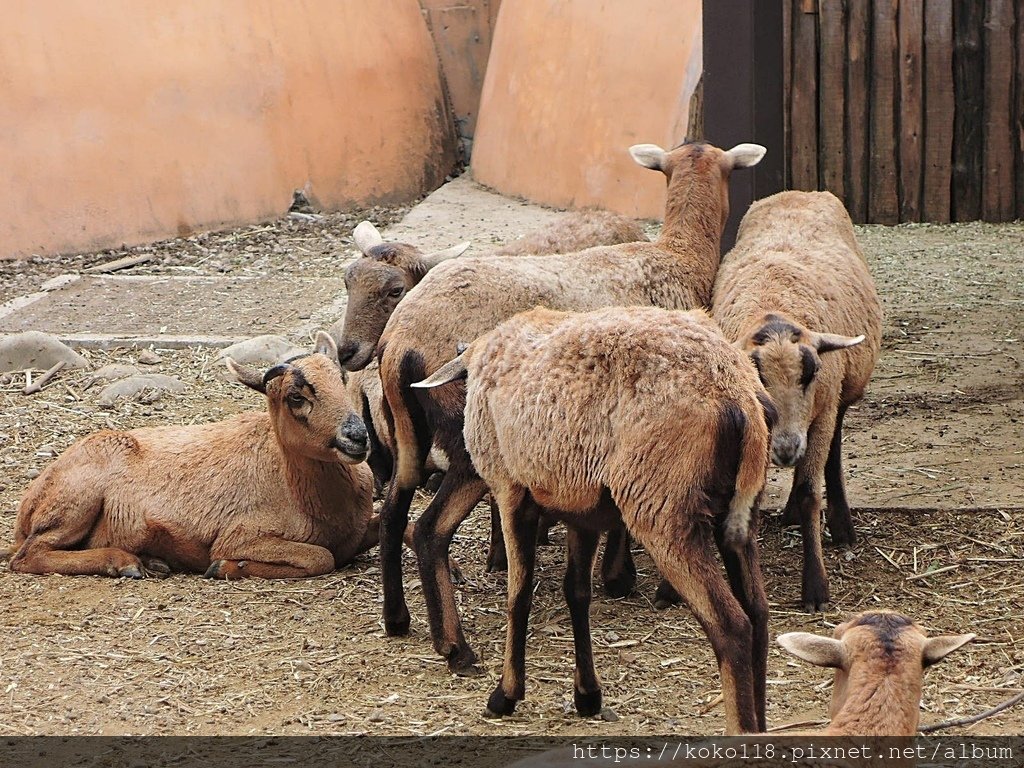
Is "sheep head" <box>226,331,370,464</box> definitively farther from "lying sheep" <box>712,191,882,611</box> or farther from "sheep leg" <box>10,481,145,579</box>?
"lying sheep" <box>712,191,882,611</box>

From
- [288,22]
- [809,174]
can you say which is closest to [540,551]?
[809,174]

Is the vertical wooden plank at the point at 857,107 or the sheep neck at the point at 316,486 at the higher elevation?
the vertical wooden plank at the point at 857,107

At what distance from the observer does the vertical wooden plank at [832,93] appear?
12820 millimetres

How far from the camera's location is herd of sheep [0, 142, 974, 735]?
14.0 ft

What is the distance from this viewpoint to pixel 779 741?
342cm

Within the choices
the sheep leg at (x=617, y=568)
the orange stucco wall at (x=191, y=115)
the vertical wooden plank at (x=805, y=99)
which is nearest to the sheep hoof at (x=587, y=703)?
the sheep leg at (x=617, y=568)

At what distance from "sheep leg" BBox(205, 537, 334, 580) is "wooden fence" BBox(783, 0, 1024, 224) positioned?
794 cm

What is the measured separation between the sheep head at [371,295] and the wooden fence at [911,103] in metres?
7.08

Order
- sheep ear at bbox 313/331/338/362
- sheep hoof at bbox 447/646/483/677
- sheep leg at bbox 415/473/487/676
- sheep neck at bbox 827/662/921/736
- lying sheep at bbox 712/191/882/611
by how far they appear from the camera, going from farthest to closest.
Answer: sheep ear at bbox 313/331/338/362, lying sheep at bbox 712/191/882/611, sheep leg at bbox 415/473/487/676, sheep hoof at bbox 447/646/483/677, sheep neck at bbox 827/662/921/736

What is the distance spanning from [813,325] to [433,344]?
A: 1.69m

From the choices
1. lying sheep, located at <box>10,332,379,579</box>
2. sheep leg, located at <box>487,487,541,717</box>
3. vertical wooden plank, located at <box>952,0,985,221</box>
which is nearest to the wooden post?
lying sheep, located at <box>10,332,379,579</box>

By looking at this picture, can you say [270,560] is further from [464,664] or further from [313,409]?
[464,664]

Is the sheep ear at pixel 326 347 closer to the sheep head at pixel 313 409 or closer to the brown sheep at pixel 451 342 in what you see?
the sheep head at pixel 313 409

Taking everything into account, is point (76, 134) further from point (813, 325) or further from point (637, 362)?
point (637, 362)
